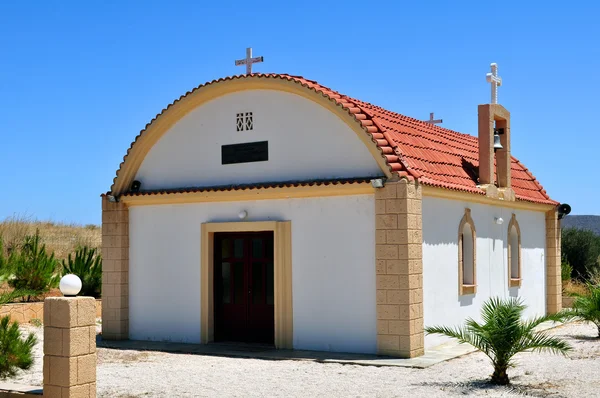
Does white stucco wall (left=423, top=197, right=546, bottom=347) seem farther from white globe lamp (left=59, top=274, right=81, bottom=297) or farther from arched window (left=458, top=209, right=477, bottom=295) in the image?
white globe lamp (left=59, top=274, right=81, bottom=297)

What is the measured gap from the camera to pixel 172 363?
41.2 feet

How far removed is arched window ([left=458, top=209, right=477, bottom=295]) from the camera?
15039 millimetres

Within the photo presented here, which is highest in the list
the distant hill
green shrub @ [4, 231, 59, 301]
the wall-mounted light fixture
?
the distant hill

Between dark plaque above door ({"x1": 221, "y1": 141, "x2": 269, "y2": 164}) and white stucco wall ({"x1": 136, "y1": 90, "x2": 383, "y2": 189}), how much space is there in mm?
79

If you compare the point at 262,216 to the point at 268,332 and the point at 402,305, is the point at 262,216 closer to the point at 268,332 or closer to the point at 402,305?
the point at 268,332

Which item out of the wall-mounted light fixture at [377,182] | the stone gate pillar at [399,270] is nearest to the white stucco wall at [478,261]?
the stone gate pillar at [399,270]

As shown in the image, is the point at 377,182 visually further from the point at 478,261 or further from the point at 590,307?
the point at 590,307

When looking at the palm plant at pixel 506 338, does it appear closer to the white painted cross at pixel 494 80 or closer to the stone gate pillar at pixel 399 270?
the stone gate pillar at pixel 399 270

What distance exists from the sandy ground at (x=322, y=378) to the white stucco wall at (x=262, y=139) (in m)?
3.43

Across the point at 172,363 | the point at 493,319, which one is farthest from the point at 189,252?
the point at 493,319

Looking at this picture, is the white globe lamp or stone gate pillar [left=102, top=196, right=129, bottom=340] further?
stone gate pillar [left=102, top=196, right=129, bottom=340]

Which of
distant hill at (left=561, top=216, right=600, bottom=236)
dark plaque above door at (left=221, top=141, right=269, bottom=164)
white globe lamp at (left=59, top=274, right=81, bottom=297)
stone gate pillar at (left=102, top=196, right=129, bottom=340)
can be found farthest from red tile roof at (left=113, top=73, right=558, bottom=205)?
distant hill at (left=561, top=216, right=600, bottom=236)

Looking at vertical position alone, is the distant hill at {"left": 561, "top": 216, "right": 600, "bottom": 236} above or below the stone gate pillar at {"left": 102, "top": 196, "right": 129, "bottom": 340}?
above

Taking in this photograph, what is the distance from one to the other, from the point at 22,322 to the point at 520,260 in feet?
36.9
